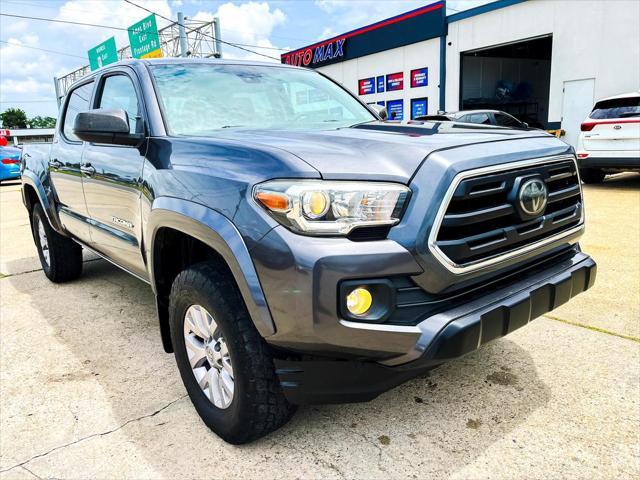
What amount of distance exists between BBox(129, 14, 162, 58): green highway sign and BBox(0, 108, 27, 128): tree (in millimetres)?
83837

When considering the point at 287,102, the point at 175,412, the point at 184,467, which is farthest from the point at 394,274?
the point at 287,102

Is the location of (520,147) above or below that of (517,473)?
above

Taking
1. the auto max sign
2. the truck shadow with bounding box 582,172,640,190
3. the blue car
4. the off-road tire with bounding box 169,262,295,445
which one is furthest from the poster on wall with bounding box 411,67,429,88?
the off-road tire with bounding box 169,262,295,445

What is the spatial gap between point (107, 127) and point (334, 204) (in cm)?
148

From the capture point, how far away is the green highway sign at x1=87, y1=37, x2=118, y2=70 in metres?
30.5

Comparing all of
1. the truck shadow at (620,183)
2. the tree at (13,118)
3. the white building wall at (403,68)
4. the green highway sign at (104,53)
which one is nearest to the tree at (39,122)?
the tree at (13,118)

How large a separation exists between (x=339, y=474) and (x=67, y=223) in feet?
10.2

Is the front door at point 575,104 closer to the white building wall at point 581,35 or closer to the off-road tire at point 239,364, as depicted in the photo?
the white building wall at point 581,35

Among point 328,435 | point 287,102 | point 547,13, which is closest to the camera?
point 328,435

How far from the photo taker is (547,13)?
50.8 feet

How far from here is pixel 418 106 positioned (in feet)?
69.2

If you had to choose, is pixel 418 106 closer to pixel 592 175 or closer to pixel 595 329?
pixel 592 175

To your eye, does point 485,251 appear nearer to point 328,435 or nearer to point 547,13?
point 328,435

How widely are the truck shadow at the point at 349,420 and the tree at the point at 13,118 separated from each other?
109944mm
